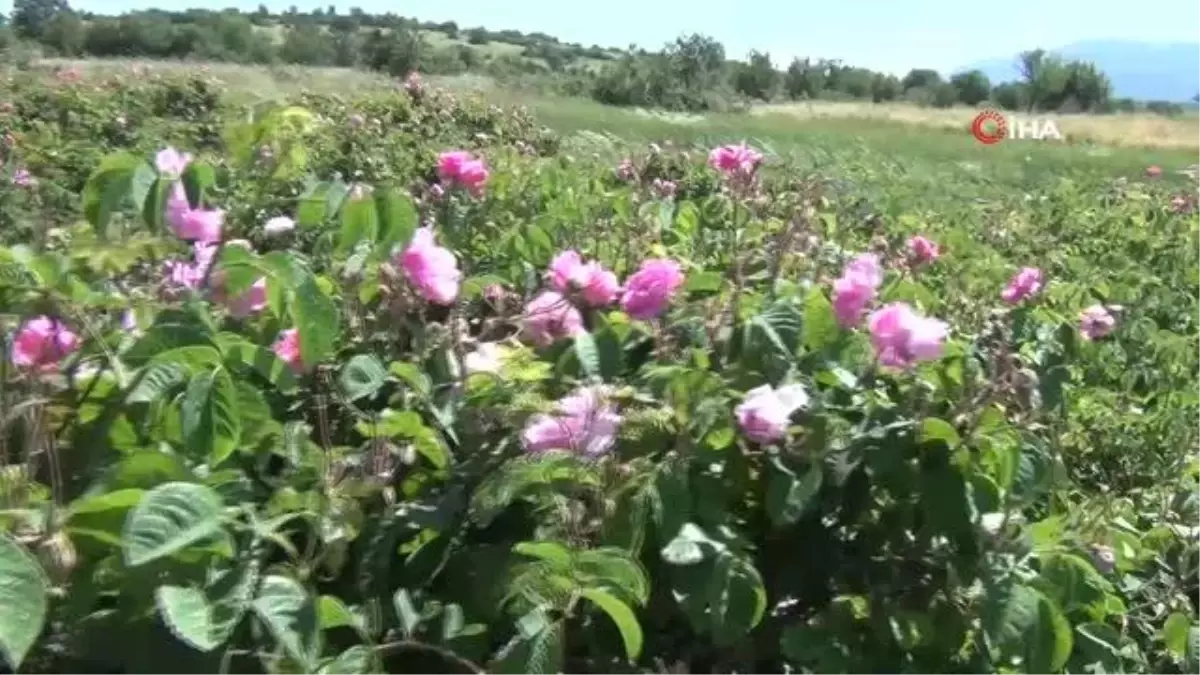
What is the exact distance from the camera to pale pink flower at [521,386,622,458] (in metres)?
1.38

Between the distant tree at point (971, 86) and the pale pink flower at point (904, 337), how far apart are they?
1753 inches

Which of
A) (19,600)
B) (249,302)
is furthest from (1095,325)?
(19,600)

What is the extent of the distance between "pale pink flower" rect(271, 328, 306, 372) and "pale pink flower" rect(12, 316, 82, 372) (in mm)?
200

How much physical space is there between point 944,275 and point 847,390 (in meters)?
2.50

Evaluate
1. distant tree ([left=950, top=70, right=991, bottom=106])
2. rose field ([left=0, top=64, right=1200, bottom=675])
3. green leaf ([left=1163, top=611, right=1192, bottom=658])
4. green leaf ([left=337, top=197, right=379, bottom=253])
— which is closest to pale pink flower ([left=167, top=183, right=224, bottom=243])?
rose field ([left=0, top=64, right=1200, bottom=675])

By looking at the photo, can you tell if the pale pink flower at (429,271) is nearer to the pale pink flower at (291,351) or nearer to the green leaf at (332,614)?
the pale pink flower at (291,351)

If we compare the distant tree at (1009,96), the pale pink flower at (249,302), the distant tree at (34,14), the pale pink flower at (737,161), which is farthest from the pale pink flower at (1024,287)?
the distant tree at (1009,96)

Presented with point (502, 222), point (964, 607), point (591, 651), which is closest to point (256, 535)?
point (591, 651)

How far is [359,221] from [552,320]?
0.25 m

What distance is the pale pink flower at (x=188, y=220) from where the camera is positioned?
1.58 metres

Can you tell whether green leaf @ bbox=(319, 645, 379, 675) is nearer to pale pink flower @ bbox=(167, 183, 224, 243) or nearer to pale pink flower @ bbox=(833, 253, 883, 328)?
pale pink flower @ bbox=(167, 183, 224, 243)

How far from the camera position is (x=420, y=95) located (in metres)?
11.0

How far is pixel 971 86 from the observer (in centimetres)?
4691

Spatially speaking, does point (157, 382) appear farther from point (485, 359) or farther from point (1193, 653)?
point (1193, 653)
